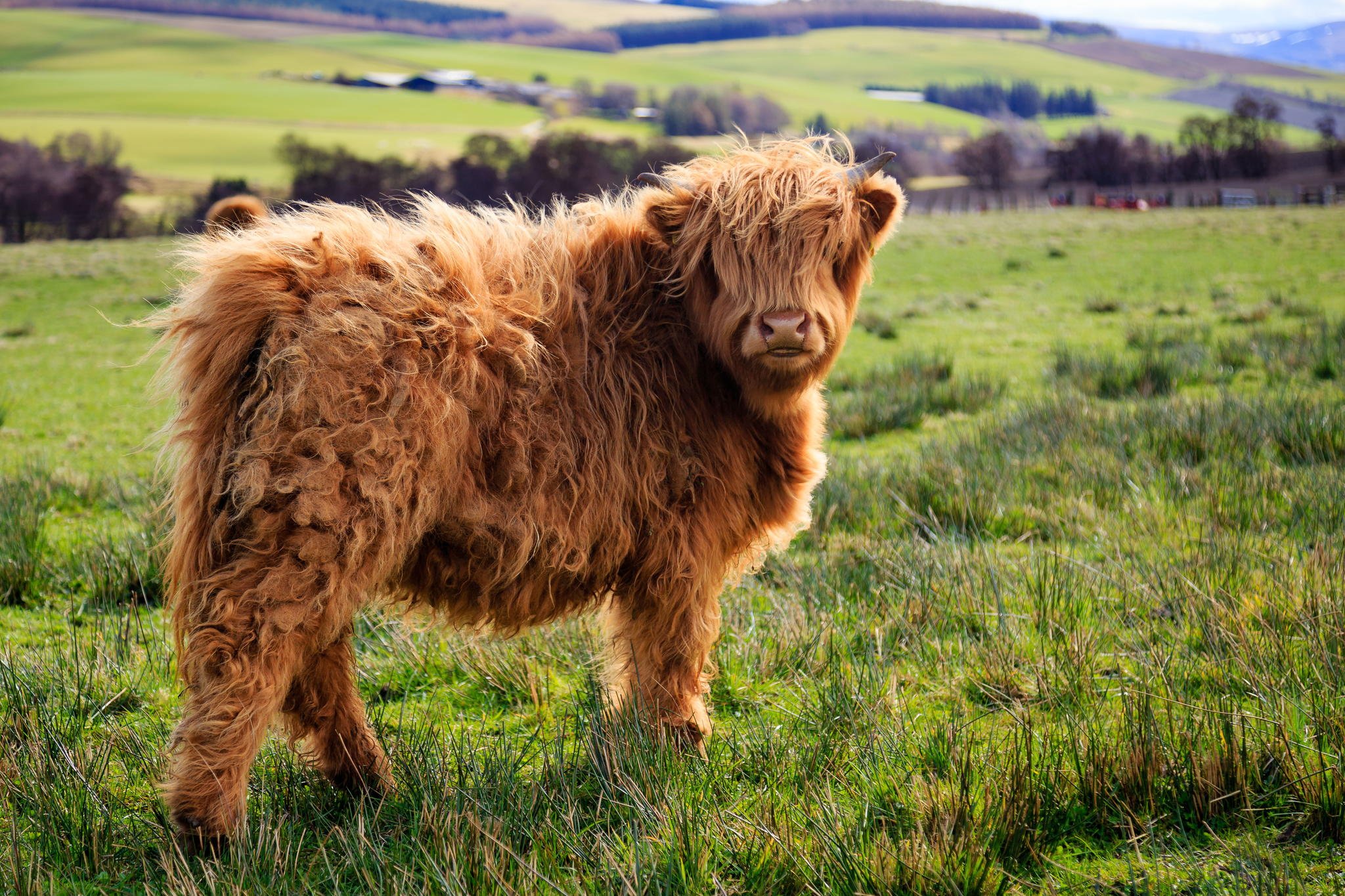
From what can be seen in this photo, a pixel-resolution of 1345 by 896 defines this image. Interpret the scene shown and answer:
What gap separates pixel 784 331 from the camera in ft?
8.50

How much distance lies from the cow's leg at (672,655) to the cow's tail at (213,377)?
123 cm

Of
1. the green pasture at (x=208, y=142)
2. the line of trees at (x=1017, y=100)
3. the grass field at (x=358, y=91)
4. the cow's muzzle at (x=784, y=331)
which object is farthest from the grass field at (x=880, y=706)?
the line of trees at (x=1017, y=100)

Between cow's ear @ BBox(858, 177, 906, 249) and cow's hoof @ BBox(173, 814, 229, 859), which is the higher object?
cow's ear @ BBox(858, 177, 906, 249)

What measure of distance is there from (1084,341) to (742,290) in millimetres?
9717

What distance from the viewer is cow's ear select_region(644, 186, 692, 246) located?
2.87m

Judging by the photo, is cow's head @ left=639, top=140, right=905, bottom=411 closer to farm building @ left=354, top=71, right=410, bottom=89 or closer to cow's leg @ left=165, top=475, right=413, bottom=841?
cow's leg @ left=165, top=475, right=413, bottom=841

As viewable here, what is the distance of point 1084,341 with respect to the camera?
11.2 metres

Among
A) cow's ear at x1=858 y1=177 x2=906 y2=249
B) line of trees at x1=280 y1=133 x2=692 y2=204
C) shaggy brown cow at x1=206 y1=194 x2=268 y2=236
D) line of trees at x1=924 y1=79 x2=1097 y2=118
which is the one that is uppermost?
line of trees at x1=924 y1=79 x2=1097 y2=118

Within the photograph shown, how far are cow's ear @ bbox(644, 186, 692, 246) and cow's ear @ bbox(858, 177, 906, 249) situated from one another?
0.55 metres

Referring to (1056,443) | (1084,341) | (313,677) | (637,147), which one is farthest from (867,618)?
(637,147)

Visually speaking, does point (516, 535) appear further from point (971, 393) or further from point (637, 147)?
point (637, 147)

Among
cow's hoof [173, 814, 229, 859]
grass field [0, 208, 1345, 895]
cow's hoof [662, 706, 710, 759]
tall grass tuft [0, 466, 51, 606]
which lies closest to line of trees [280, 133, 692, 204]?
tall grass tuft [0, 466, 51, 606]

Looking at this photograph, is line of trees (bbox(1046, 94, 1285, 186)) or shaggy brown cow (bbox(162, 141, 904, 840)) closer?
shaggy brown cow (bbox(162, 141, 904, 840))

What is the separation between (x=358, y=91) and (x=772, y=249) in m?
91.9
